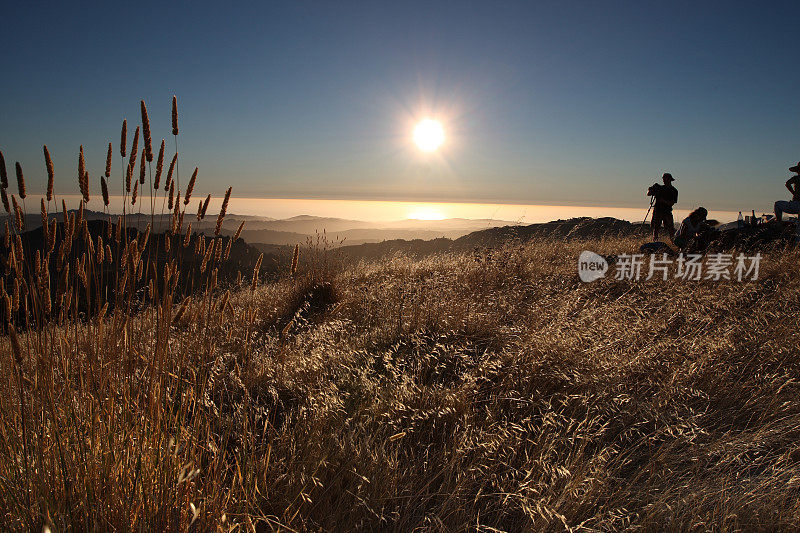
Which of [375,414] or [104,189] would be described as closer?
[104,189]

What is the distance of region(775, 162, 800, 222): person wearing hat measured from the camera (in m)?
7.79

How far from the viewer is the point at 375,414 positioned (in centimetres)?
217

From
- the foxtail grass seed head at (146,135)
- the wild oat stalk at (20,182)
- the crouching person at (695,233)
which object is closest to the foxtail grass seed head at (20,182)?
the wild oat stalk at (20,182)

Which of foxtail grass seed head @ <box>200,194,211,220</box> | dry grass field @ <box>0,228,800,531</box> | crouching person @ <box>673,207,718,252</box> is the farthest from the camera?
crouching person @ <box>673,207,718,252</box>

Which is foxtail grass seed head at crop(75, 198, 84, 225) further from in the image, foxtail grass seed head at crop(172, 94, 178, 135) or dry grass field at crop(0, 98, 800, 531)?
foxtail grass seed head at crop(172, 94, 178, 135)

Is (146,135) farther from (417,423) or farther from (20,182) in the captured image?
(417,423)

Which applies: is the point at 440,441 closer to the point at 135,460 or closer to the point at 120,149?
the point at 135,460

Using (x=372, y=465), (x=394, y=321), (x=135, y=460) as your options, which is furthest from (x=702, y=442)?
(x=135, y=460)

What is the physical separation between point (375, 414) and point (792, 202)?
973 centimetres

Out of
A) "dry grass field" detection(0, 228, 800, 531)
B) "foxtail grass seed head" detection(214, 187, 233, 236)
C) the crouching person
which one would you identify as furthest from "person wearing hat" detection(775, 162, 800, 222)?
"foxtail grass seed head" detection(214, 187, 233, 236)

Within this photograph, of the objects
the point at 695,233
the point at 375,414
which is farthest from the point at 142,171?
the point at 695,233

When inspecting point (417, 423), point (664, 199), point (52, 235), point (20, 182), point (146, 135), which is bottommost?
point (417, 423)

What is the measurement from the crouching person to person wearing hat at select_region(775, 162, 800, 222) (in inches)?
60.4

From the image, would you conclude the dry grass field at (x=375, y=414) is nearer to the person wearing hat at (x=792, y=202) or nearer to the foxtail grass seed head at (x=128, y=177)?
the foxtail grass seed head at (x=128, y=177)
